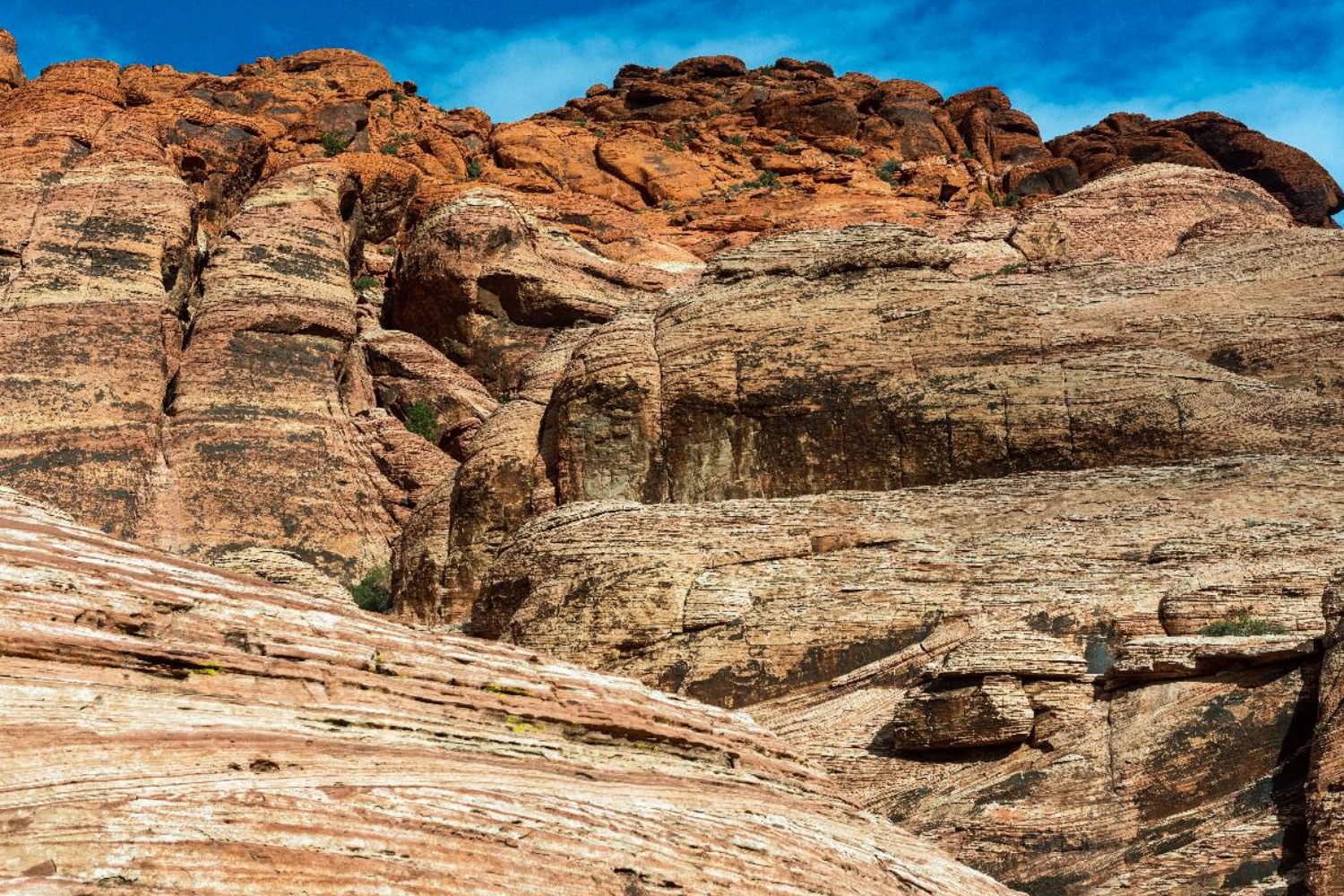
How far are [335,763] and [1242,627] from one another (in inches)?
693

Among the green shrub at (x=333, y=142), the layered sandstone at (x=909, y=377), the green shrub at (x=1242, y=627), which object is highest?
the green shrub at (x=333, y=142)

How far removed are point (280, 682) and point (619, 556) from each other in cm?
1985

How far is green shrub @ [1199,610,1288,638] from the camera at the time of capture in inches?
918

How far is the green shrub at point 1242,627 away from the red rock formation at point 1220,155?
6245 centimetres

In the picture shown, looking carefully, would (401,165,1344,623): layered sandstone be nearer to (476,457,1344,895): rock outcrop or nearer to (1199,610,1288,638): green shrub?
(476,457,1344,895): rock outcrop

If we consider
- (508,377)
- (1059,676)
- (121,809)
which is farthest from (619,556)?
(508,377)

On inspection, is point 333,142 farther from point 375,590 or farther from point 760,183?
point 375,590

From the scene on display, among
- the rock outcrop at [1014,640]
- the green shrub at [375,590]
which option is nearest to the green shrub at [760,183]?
the green shrub at [375,590]

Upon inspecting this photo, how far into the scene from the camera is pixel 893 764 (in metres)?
23.7

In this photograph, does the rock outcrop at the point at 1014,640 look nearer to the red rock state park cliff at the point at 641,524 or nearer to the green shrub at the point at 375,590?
the red rock state park cliff at the point at 641,524

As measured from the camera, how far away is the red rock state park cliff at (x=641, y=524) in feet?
33.3

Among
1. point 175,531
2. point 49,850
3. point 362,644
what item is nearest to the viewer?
point 49,850

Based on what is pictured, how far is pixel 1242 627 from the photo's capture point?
23625mm

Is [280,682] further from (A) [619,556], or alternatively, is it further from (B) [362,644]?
(A) [619,556]
